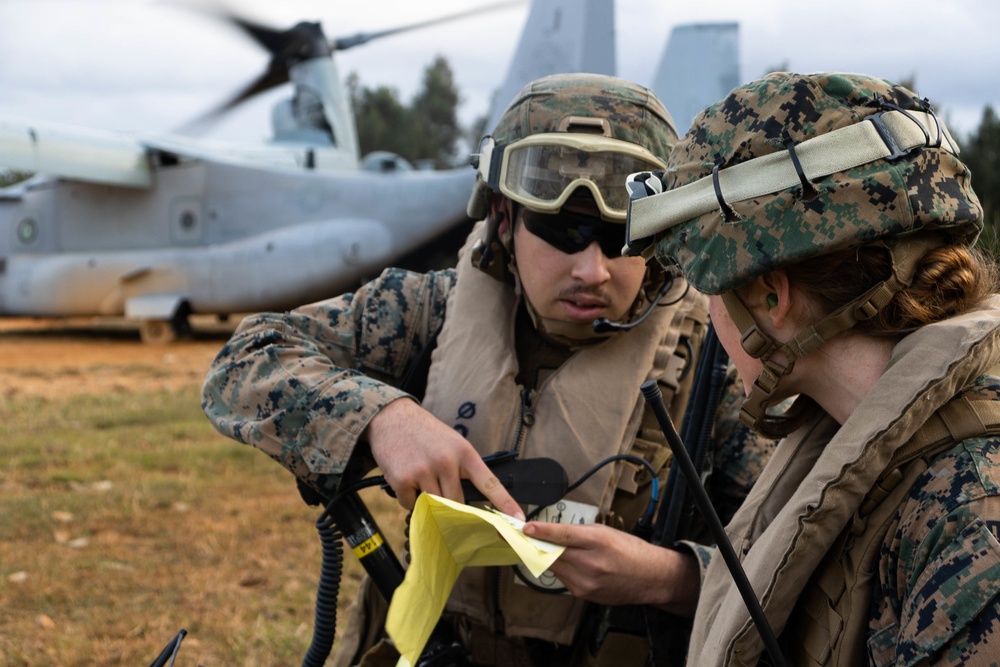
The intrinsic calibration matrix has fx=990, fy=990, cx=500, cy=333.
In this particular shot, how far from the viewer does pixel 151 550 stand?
17.7 feet

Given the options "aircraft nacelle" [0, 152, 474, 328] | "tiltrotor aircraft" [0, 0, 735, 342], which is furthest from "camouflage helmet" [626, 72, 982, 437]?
"aircraft nacelle" [0, 152, 474, 328]

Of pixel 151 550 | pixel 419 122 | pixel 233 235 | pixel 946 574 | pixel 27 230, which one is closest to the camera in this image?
pixel 946 574

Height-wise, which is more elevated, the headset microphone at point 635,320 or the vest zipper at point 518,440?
the headset microphone at point 635,320

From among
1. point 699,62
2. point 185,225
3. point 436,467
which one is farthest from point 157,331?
point 436,467

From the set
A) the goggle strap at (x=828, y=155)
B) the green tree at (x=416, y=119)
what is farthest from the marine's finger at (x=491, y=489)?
the green tree at (x=416, y=119)

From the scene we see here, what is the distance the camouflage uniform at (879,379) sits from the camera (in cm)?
133

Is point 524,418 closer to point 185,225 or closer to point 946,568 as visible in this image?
point 946,568

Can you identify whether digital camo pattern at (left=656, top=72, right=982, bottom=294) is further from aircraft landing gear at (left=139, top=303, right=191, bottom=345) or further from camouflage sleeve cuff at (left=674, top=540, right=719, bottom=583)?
aircraft landing gear at (left=139, top=303, right=191, bottom=345)

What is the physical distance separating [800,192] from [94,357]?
15.2m

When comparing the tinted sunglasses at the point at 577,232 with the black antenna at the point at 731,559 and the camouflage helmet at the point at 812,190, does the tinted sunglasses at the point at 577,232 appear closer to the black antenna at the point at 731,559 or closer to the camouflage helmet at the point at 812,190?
A: the camouflage helmet at the point at 812,190

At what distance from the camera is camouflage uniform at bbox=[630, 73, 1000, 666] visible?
1.33 metres

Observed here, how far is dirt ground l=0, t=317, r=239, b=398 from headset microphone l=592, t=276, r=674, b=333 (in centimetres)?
952

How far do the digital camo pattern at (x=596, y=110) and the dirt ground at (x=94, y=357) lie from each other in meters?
9.38

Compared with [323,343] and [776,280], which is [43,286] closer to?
[323,343]
